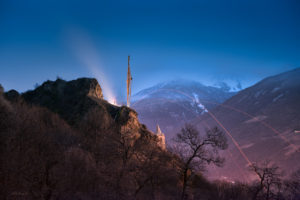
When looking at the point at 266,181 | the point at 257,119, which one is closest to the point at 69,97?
the point at 266,181

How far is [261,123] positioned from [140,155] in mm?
111590

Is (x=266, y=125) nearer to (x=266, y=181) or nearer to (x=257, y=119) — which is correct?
(x=257, y=119)

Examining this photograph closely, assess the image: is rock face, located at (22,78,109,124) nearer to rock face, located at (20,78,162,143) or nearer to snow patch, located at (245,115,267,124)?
rock face, located at (20,78,162,143)

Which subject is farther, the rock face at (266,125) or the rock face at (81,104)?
→ the rock face at (266,125)

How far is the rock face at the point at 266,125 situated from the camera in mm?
70588

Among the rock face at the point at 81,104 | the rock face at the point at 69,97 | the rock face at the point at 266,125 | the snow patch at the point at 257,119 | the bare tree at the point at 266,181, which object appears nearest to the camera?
the bare tree at the point at 266,181

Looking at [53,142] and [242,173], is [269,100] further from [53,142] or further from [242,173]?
[53,142]

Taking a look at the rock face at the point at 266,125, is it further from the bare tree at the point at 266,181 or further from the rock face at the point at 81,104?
the rock face at the point at 81,104

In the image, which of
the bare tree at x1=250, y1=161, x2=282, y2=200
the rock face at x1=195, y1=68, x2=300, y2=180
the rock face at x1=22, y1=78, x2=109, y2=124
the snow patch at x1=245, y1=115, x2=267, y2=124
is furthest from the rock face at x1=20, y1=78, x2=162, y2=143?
the snow patch at x1=245, y1=115, x2=267, y2=124

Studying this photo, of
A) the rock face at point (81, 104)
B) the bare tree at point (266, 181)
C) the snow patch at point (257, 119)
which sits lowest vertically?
the bare tree at point (266, 181)

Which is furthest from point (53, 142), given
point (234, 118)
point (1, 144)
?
point (234, 118)

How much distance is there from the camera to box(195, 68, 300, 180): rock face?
70588 mm

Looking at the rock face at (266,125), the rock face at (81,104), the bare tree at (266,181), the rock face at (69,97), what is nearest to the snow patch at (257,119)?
the rock face at (266,125)

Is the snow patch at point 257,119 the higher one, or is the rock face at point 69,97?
the snow patch at point 257,119
